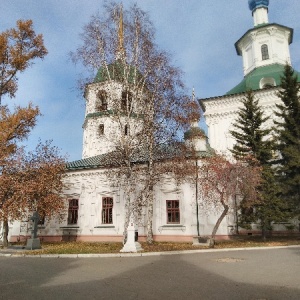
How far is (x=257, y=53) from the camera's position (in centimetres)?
3044

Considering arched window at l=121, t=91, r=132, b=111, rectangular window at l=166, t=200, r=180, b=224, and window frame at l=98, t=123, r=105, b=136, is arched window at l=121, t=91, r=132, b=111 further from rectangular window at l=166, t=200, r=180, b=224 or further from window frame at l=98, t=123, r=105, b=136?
window frame at l=98, t=123, r=105, b=136

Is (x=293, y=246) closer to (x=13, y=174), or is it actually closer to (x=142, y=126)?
(x=142, y=126)

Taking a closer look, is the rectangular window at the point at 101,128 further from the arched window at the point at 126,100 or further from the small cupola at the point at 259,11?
the small cupola at the point at 259,11

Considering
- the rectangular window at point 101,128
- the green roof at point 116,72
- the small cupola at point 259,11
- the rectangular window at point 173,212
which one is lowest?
the rectangular window at point 173,212

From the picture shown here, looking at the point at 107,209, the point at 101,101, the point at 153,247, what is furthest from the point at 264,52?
the point at 153,247

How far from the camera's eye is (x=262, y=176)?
19062 millimetres

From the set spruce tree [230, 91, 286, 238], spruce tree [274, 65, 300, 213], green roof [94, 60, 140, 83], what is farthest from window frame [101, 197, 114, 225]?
spruce tree [274, 65, 300, 213]

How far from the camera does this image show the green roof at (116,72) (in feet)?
60.4

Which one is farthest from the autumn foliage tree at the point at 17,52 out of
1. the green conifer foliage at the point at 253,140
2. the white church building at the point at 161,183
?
the green conifer foliage at the point at 253,140

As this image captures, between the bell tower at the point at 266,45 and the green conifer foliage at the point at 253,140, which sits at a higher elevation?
the bell tower at the point at 266,45

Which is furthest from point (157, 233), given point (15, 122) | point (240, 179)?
point (15, 122)

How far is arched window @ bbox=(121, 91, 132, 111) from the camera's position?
18.2 m

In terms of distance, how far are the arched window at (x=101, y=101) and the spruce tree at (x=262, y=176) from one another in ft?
31.4

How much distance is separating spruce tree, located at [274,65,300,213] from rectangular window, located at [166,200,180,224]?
7.49m
